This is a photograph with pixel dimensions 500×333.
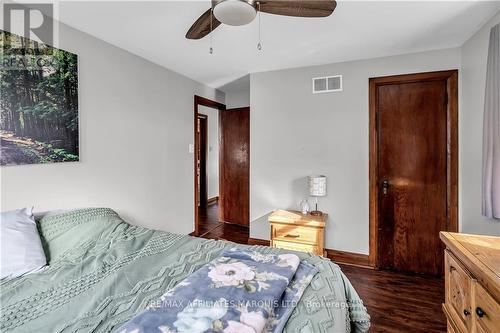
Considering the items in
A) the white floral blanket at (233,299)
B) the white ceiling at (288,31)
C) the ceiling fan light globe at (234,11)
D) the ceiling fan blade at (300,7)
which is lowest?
the white floral blanket at (233,299)

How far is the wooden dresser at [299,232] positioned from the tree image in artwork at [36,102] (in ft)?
6.60

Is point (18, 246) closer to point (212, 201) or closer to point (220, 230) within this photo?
point (220, 230)

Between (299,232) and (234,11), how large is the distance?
6.89 feet

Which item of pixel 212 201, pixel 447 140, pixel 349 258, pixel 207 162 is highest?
pixel 447 140

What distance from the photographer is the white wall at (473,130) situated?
83.6 inches

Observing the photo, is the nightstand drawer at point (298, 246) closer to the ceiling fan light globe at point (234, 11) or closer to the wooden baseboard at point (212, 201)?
the ceiling fan light globe at point (234, 11)

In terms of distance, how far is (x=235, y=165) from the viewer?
4457mm

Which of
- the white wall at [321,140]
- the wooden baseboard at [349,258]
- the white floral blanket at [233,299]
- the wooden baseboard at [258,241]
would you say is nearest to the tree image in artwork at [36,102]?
the white floral blanket at [233,299]

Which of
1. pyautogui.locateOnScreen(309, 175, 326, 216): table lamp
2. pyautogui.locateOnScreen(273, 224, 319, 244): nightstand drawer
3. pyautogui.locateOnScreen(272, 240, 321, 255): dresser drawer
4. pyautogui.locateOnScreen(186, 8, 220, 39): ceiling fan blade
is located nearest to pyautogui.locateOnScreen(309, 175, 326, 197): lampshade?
pyautogui.locateOnScreen(309, 175, 326, 216): table lamp

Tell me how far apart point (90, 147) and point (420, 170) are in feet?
10.7

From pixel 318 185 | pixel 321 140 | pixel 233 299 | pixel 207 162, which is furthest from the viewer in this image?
pixel 207 162

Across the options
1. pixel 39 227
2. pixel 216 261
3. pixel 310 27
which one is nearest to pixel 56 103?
pixel 39 227

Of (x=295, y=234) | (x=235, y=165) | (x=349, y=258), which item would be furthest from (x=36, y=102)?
(x=349, y=258)

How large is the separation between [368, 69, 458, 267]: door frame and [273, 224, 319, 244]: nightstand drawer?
0.75 meters
